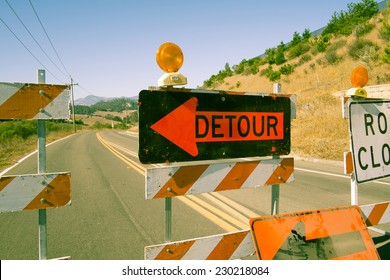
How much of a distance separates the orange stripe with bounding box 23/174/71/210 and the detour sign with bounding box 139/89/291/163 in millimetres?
747

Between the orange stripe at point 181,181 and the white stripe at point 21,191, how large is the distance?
0.99 metres

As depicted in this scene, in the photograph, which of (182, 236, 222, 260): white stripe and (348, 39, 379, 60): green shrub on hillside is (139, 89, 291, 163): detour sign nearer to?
(182, 236, 222, 260): white stripe

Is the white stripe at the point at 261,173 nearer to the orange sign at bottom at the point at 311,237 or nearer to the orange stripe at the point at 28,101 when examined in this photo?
the orange sign at bottom at the point at 311,237

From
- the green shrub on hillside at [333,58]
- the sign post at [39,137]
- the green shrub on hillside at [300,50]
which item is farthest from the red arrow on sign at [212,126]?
the green shrub on hillside at [300,50]

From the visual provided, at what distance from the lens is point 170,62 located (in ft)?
8.21

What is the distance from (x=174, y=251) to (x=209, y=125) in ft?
3.71

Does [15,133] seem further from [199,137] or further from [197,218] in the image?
[199,137]

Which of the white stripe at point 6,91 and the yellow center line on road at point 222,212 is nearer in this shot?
the white stripe at point 6,91

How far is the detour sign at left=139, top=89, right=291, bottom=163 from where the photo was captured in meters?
2.58

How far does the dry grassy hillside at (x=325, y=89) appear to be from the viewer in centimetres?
1396

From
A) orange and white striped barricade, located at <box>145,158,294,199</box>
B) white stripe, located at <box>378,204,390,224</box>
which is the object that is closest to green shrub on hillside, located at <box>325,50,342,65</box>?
white stripe, located at <box>378,204,390,224</box>

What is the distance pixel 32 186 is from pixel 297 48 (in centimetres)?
4085

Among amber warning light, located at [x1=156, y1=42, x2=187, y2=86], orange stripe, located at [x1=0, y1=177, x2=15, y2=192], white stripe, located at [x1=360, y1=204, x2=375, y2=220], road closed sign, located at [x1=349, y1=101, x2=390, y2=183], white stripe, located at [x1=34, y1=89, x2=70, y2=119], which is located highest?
amber warning light, located at [x1=156, y1=42, x2=187, y2=86]

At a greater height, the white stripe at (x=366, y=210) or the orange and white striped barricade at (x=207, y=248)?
the white stripe at (x=366, y=210)
